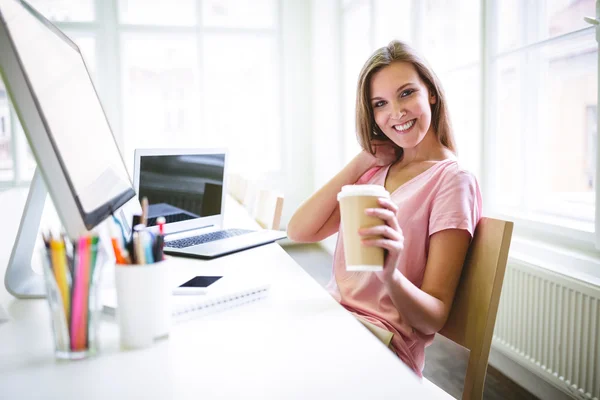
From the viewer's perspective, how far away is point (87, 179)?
779 millimetres

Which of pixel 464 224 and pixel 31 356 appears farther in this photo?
pixel 464 224

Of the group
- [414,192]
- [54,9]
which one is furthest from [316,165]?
[414,192]

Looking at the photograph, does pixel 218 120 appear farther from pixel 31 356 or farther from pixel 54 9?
pixel 31 356

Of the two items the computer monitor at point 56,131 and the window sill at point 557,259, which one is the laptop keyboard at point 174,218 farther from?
the window sill at point 557,259

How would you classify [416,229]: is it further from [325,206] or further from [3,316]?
[3,316]

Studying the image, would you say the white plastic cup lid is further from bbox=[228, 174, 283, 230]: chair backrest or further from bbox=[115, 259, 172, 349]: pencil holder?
bbox=[228, 174, 283, 230]: chair backrest

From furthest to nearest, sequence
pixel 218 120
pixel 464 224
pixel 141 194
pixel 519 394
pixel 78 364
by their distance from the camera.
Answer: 1. pixel 218 120
2. pixel 519 394
3. pixel 141 194
4. pixel 464 224
5. pixel 78 364

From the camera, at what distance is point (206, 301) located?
2.71 ft

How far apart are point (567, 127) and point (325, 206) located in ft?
4.23

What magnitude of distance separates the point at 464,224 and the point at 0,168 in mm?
4946

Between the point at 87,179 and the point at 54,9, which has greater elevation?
the point at 54,9

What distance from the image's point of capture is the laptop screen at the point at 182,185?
1.54 meters

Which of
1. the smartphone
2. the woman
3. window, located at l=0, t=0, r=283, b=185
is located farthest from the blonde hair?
window, located at l=0, t=0, r=283, b=185

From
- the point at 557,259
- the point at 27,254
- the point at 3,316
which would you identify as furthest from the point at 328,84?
the point at 3,316
